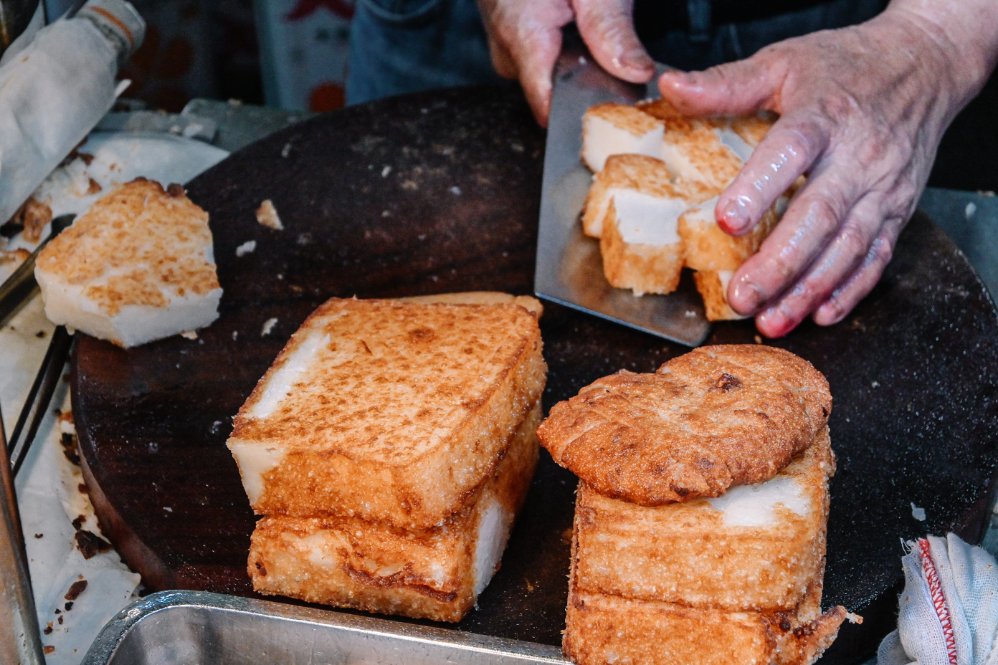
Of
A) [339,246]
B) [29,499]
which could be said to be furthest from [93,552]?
[339,246]

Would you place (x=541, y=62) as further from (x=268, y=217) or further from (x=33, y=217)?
(x=33, y=217)

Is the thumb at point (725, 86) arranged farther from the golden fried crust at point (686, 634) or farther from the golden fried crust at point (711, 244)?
the golden fried crust at point (686, 634)

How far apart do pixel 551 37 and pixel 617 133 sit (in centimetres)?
44

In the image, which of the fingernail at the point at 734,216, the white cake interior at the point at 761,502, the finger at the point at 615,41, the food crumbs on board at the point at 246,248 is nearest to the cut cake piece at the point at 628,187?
the fingernail at the point at 734,216

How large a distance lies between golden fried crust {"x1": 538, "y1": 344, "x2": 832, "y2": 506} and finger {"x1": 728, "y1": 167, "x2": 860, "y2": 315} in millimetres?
515

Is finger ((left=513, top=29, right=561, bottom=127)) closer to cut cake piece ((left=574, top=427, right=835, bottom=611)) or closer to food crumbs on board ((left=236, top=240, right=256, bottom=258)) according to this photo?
food crumbs on board ((left=236, top=240, right=256, bottom=258))

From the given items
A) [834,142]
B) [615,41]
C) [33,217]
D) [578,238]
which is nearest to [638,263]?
[578,238]

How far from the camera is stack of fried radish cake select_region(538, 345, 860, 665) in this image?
4.87ft

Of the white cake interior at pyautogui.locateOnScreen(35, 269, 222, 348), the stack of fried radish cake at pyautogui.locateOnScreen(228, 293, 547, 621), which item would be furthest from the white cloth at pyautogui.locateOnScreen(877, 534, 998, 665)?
the white cake interior at pyautogui.locateOnScreen(35, 269, 222, 348)

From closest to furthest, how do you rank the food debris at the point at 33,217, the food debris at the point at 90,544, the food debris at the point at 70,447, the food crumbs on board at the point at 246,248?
the food debris at the point at 90,544 → the food debris at the point at 70,447 → the food crumbs on board at the point at 246,248 → the food debris at the point at 33,217

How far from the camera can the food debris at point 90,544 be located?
199cm

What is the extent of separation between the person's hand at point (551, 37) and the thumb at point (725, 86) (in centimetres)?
19

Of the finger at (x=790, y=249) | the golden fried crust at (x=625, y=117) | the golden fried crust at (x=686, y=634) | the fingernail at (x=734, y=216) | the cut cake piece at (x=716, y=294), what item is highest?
the golden fried crust at (x=625, y=117)

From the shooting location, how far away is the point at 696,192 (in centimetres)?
240
